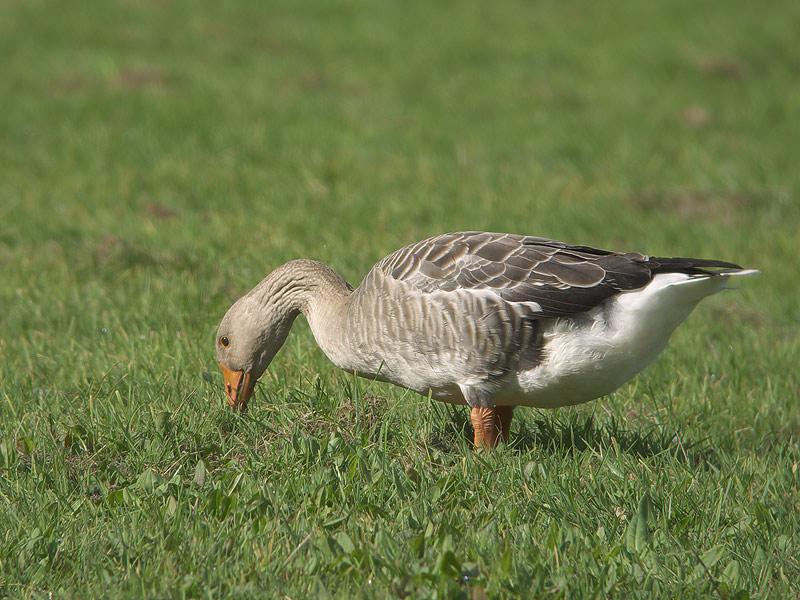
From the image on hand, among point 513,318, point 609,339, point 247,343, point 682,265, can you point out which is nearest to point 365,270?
point 247,343

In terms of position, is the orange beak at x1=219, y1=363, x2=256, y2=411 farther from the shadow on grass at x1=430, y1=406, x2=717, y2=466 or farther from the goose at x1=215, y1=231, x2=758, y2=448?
the shadow on grass at x1=430, y1=406, x2=717, y2=466

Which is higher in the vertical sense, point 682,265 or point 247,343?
point 682,265

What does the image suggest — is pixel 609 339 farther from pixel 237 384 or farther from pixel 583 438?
pixel 237 384

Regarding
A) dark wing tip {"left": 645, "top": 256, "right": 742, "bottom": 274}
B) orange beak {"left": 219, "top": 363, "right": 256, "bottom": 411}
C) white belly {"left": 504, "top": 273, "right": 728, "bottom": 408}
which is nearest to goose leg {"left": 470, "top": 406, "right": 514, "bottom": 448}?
white belly {"left": 504, "top": 273, "right": 728, "bottom": 408}

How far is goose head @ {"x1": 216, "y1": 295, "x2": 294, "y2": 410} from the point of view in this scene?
6.01 m

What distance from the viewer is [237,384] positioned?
600 centimetres

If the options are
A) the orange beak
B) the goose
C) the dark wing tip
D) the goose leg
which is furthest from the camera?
the orange beak

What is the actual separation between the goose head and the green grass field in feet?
0.46

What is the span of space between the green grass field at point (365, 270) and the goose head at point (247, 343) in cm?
14

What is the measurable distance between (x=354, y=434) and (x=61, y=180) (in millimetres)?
6336

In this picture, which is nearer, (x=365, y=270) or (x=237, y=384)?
(x=237, y=384)

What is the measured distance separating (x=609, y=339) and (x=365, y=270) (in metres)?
3.49

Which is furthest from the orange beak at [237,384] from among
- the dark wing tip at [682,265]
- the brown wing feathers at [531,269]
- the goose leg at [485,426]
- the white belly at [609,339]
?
the dark wing tip at [682,265]

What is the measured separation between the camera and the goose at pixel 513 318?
17.4 ft
